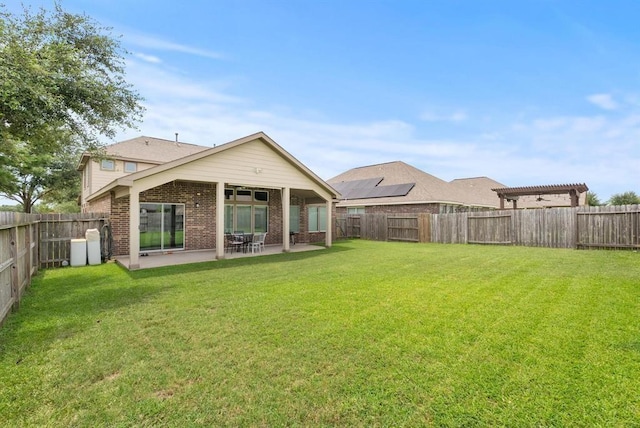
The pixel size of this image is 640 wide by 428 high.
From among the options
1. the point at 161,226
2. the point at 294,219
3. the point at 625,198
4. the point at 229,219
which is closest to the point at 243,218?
the point at 229,219

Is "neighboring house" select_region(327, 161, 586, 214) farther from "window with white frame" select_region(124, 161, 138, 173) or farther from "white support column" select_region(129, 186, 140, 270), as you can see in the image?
"window with white frame" select_region(124, 161, 138, 173)

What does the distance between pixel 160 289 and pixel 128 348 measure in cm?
324

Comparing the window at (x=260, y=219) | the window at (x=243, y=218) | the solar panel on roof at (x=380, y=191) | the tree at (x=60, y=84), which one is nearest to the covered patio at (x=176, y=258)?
the window at (x=243, y=218)

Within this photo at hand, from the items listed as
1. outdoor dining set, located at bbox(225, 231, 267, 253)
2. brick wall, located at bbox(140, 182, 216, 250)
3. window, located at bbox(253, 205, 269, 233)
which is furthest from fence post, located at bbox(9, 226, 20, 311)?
window, located at bbox(253, 205, 269, 233)

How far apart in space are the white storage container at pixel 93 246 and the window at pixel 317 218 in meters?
10.4

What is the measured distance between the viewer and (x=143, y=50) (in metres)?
11.1

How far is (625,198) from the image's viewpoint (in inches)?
1523

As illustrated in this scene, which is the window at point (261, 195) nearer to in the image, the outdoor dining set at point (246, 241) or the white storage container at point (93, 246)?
the outdoor dining set at point (246, 241)

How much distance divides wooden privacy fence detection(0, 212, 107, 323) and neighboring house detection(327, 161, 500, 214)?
17.6 metres

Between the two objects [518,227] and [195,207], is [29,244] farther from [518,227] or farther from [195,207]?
[518,227]

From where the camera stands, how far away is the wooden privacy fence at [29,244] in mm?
4944

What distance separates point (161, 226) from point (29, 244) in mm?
5245

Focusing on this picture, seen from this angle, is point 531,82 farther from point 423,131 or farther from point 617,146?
point 617,146

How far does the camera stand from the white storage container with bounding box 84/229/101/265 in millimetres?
10281
